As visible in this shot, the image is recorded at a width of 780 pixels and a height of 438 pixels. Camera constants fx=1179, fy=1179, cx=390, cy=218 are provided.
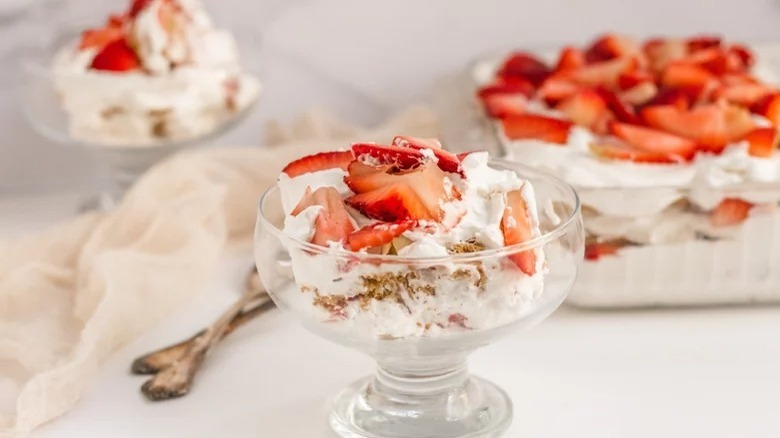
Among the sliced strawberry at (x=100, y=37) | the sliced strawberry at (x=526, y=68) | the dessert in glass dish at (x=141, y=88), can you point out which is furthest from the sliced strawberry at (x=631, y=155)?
the sliced strawberry at (x=100, y=37)

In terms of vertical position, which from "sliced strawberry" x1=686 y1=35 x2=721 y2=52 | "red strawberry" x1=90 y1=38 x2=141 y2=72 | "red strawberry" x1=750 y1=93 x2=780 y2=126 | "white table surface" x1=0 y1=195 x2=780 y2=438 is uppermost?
"red strawberry" x1=90 y1=38 x2=141 y2=72

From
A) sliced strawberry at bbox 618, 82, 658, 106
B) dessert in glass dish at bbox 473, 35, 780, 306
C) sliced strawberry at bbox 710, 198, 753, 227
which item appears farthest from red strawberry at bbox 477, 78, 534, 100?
sliced strawberry at bbox 710, 198, 753, 227

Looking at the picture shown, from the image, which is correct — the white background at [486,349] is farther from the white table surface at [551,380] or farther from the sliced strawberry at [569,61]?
the sliced strawberry at [569,61]

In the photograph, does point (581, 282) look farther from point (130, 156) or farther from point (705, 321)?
point (130, 156)

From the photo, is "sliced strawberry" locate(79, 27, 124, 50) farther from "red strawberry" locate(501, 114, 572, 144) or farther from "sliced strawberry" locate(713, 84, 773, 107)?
"sliced strawberry" locate(713, 84, 773, 107)

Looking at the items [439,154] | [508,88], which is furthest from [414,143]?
[508,88]

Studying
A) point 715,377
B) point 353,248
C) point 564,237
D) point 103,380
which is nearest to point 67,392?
point 103,380
